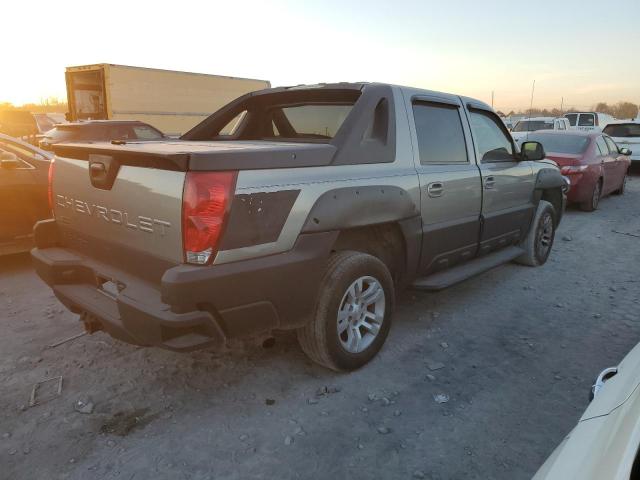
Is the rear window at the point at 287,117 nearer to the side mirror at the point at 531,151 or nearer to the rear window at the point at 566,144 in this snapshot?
the side mirror at the point at 531,151

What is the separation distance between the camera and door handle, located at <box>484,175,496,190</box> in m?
4.29

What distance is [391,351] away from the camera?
142 inches

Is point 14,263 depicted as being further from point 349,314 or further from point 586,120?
point 586,120

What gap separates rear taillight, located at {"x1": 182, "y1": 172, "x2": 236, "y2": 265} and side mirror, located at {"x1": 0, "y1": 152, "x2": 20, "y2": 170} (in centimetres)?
410

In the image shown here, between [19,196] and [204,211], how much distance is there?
4105mm

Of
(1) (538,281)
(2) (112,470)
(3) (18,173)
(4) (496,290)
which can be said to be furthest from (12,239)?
(1) (538,281)

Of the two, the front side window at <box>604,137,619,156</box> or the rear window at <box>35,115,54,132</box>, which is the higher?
the rear window at <box>35,115,54,132</box>

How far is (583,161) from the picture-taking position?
9.30 meters

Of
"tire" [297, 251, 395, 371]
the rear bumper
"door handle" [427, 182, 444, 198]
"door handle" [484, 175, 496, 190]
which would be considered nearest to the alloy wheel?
"tire" [297, 251, 395, 371]

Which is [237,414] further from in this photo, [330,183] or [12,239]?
[12,239]

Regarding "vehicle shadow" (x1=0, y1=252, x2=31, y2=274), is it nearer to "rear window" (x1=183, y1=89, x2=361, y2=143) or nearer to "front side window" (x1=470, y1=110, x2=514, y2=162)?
"rear window" (x1=183, y1=89, x2=361, y2=143)

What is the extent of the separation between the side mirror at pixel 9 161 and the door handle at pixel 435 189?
463 cm

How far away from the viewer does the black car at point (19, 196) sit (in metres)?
5.21

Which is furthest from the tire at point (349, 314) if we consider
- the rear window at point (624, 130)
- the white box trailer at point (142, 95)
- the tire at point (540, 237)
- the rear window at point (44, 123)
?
the rear window at point (44, 123)
